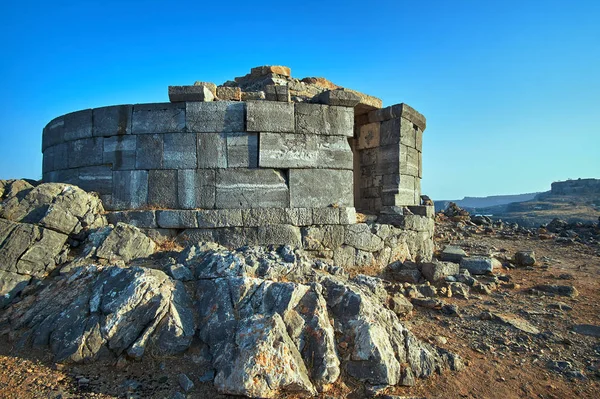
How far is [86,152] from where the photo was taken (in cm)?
629

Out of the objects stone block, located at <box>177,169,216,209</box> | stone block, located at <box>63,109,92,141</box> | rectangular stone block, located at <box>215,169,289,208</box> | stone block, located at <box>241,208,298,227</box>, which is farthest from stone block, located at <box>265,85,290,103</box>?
stone block, located at <box>63,109,92,141</box>

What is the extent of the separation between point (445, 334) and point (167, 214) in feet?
14.9

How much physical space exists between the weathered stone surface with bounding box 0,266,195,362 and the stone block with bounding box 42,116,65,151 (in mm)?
3848

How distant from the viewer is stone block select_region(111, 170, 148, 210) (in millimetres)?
5918

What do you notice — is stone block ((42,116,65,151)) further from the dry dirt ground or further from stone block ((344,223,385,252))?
stone block ((344,223,385,252))

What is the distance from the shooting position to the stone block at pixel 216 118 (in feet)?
19.2

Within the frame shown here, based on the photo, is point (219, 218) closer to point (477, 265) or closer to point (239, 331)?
point (239, 331)

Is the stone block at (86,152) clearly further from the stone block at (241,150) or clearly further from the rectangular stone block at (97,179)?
the stone block at (241,150)

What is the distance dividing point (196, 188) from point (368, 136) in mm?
4101

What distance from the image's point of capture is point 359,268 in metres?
6.22

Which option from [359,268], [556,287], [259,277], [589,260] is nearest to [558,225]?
[589,260]

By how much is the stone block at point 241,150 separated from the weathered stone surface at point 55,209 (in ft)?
7.55

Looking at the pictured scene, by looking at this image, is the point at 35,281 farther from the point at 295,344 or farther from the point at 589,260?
the point at 589,260

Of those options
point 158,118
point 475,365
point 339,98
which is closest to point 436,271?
point 475,365
